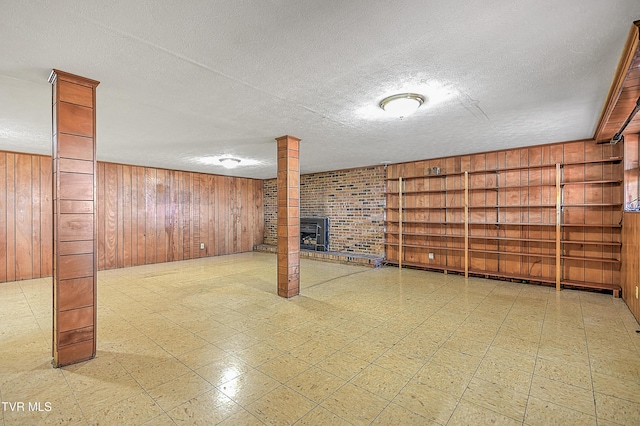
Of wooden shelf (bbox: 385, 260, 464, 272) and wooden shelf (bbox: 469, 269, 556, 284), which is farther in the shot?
wooden shelf (bbox: 385, 260, 464, 272)

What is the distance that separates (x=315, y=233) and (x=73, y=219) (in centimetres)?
624

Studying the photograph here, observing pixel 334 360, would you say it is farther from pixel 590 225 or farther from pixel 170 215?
pixel 170 215

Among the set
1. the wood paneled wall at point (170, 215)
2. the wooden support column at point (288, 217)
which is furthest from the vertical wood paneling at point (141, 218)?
the wooden support column at point (288, 217)

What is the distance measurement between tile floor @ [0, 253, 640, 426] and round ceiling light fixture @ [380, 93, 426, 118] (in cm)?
229

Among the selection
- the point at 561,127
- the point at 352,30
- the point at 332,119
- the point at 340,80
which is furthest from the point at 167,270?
the point at 561,127

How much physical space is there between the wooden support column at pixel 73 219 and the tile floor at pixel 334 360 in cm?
25

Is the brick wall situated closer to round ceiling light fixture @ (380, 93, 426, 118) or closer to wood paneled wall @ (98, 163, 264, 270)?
wood paneled wall @ (98, 163, 264, 270)

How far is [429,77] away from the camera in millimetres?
2486

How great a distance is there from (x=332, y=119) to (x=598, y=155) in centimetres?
432

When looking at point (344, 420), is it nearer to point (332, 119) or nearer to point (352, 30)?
point (352, 30)

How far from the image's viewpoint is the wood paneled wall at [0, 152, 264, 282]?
5.53m

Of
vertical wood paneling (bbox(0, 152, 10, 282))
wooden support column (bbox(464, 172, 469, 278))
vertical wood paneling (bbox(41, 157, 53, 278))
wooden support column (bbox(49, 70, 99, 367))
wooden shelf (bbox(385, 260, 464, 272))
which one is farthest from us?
wooden shelf (bbox(385, 260, 464, 272))

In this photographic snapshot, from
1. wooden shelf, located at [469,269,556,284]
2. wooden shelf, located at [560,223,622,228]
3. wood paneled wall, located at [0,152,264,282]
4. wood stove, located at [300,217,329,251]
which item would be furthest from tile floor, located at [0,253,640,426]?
wood stove, located at [300,217,329,251]

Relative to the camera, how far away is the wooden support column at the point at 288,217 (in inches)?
169
